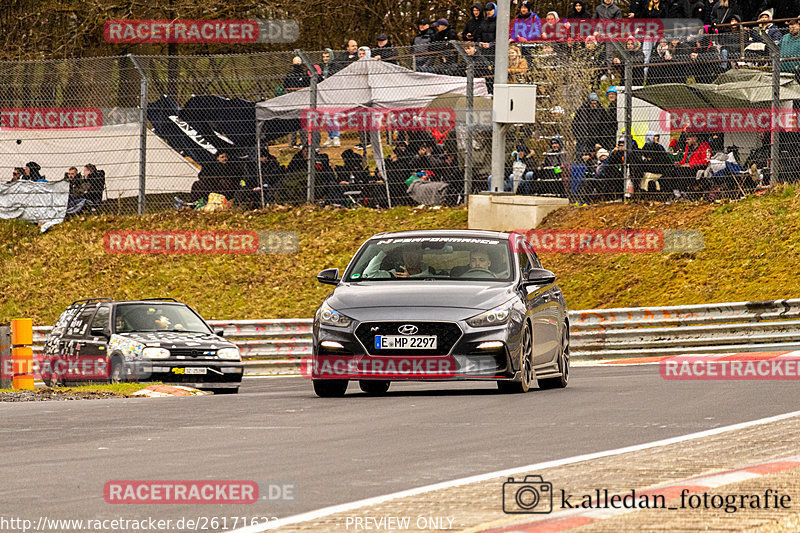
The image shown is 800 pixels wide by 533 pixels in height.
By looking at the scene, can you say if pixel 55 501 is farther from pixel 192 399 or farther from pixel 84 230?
pixel 84 230

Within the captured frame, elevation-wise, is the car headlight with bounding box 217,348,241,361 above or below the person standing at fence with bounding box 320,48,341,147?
below

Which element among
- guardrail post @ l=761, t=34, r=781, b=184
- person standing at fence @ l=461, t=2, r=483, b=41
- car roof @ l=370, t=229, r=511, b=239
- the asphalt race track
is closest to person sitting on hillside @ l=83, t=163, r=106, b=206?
person standing at fence @ l=461, t=2, r=483, b=41

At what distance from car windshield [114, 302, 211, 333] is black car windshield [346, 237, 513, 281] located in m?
6.17

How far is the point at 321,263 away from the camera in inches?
1026

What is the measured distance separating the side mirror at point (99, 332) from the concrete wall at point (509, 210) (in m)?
8.20

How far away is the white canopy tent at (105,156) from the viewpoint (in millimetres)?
27938

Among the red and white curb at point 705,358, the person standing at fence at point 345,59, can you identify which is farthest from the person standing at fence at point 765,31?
the person standing at fence at point 345,59

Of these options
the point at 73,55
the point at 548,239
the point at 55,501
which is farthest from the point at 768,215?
the point at 73,55

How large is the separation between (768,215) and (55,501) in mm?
17739

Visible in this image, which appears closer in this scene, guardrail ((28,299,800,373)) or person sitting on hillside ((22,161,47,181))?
guardrail ((28,299,800,373))

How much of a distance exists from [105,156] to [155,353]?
10.8 m

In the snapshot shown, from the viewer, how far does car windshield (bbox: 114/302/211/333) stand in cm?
Answer: 1925

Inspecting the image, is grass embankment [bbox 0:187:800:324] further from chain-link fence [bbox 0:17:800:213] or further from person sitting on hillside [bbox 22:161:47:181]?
person sitting on hillside [bbox 22:161:47:181]

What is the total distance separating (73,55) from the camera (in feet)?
120
